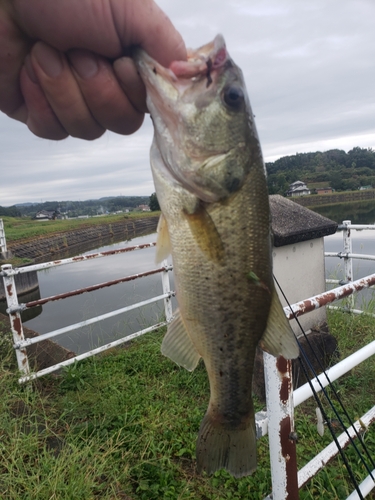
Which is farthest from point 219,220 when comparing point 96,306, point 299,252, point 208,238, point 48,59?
point 96,306

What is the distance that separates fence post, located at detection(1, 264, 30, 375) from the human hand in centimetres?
308

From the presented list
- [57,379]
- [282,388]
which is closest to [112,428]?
[57,379]

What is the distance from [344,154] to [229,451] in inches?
2464

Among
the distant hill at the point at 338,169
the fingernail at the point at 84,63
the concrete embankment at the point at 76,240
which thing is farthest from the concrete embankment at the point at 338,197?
the fingernail at the point at 84,63

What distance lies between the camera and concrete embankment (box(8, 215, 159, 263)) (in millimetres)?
22547

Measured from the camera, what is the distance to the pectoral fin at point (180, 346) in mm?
1558

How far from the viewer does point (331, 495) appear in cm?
283

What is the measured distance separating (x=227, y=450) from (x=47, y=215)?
52.5 metres

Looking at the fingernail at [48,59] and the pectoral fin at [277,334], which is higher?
the fingernail at [48,59]

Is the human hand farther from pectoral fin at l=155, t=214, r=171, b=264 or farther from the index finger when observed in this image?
pectoral fin at l=155, t=214, r=171, b=264

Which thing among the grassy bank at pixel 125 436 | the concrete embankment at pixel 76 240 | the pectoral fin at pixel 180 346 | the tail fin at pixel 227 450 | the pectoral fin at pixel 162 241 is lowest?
the concrete embankment at pixel 76 240

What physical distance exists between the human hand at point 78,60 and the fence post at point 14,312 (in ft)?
10.1

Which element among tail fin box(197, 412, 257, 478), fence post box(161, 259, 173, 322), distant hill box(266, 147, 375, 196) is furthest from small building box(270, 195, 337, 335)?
distant hill box(266, 147, 375, 196)

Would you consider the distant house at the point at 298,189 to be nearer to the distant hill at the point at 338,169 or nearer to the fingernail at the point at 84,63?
the distant hill at the point at 338,169
